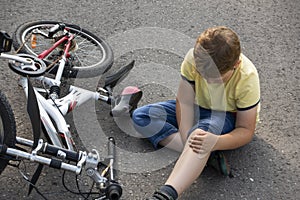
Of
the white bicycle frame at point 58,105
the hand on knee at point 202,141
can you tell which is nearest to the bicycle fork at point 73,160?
the white bicycle frame at point 58,105

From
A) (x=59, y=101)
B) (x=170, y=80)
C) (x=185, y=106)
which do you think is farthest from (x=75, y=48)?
(x=185, y=106)

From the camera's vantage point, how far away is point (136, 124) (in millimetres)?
3154

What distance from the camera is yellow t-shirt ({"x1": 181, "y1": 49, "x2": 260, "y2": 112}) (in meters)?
2.86

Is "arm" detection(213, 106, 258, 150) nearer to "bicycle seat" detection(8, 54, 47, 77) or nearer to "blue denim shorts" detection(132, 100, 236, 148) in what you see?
"blue denim shorts" detection(132, 100, 236, 148)

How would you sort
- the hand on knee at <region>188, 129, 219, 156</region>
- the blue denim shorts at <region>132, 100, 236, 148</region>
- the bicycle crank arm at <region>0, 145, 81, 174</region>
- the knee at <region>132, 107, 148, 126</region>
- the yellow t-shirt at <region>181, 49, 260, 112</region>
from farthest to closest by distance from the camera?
the knee at <region>132, 107, 148, 126</region>, the blue denim shorts at <region>132, 100, 236, 148</region>, the yellow t-shirt at <region>181, 49, 260, 112</region>, the hand on knee at <region>188, 129, 219, 156</region>, the bicycle crank arm at <region>0, 145, 81, 174</region>

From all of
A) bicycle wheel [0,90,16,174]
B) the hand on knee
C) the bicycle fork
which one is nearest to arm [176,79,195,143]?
the hand on knee

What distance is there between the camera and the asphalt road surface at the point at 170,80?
2932 mm

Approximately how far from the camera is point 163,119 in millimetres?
3125

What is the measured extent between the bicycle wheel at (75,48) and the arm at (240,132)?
0.97 m

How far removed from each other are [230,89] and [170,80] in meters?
0.85

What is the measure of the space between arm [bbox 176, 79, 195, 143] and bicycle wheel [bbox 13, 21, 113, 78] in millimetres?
646

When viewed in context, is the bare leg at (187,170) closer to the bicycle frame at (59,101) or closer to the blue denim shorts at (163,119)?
the blue denim shorts at (163,119)

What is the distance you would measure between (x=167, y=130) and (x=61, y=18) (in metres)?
1.48

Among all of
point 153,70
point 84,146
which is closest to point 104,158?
point 84,146
